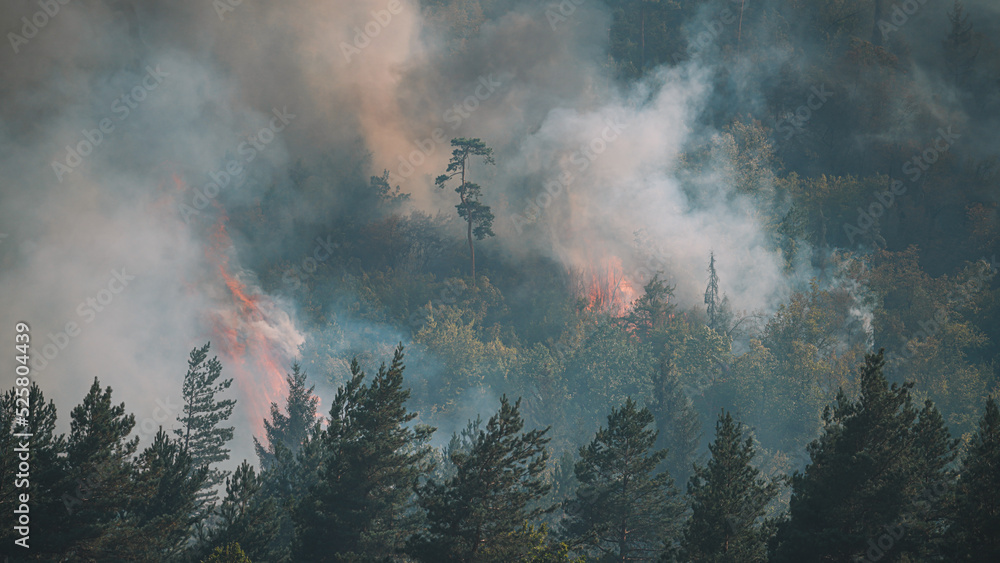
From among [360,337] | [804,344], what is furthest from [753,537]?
[360,337]

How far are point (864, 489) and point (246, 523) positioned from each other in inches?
933

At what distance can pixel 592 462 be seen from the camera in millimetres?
36531

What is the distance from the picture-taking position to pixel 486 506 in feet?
103

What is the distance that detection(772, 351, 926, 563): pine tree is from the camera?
1101 inches

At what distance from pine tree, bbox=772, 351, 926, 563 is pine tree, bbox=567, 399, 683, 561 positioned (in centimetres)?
689

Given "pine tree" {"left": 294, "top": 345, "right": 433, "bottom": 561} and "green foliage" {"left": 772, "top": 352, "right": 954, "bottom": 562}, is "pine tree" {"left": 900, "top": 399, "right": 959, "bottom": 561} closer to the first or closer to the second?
"green foliage" {"left": 772, "top": 352, "right": 954, "bottom": 562}

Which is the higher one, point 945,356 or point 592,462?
point 945,356

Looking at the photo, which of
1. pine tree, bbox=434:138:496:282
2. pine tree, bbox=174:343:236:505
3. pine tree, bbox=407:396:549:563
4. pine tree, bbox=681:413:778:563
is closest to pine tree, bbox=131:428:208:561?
pine tree, bbox=407:396:549:563

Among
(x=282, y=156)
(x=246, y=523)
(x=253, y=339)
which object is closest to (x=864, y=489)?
(x=246, y=523)

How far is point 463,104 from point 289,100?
74.0 ft

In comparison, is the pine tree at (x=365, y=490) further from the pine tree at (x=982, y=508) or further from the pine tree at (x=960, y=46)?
the pine tree at (x=960, y=46)

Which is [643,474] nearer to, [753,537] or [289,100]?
[753,537]

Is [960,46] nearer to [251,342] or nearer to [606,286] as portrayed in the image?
[606,286]

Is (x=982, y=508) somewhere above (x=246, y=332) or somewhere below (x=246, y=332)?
below
